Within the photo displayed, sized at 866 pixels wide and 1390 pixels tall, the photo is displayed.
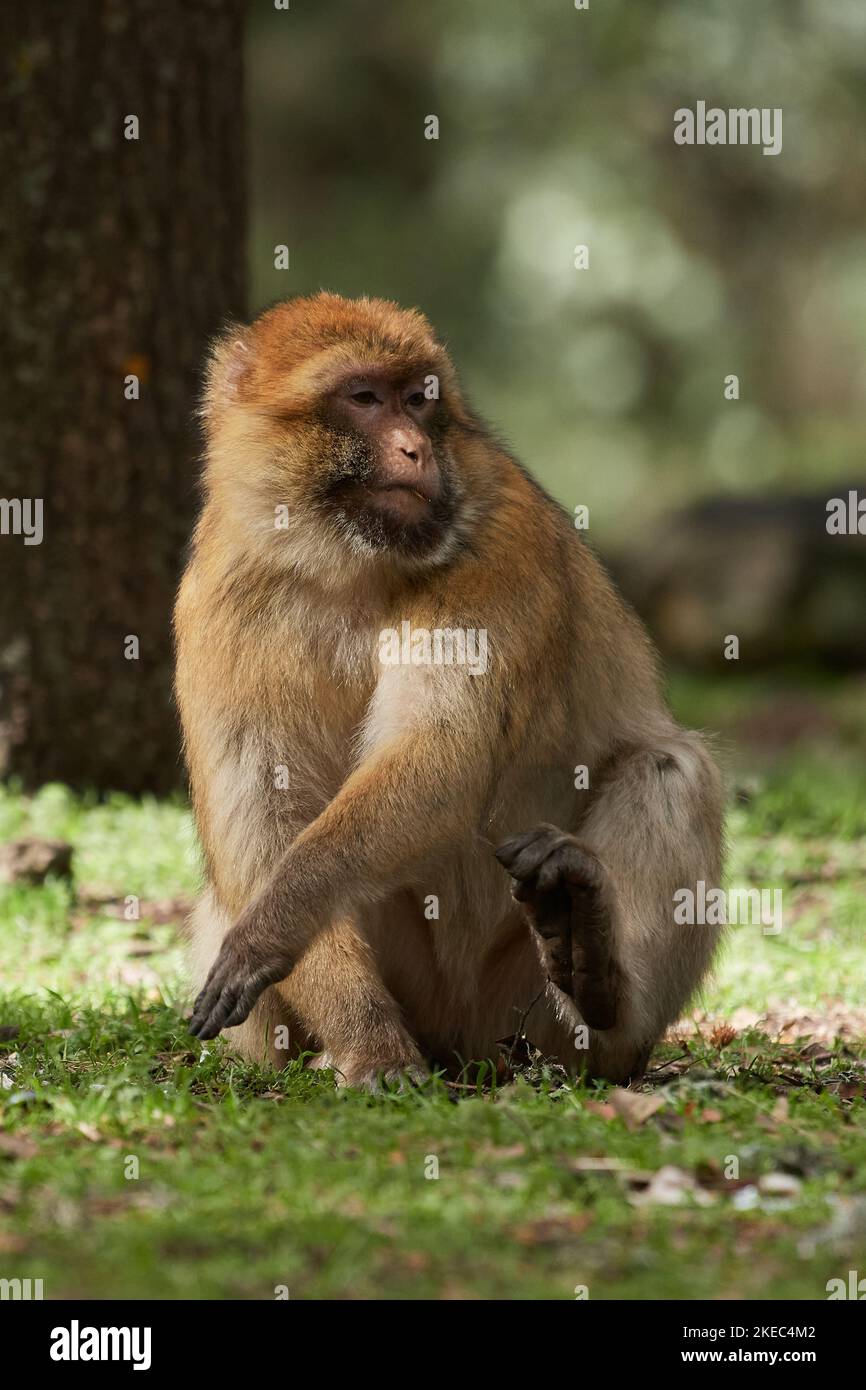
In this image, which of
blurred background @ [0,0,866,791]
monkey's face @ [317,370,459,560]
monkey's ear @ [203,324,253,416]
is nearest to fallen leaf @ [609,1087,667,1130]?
monkey's face @ [317,370,459,560]

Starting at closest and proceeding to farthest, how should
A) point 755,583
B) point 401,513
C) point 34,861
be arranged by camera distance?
point 401,513
point 34,861
point 755,583

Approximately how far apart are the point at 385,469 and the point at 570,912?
1.37 meters

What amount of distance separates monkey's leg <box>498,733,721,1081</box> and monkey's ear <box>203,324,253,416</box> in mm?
1659

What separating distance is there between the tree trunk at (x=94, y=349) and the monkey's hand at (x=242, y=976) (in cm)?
441

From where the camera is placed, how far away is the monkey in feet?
17.0

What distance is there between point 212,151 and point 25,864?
3.94 meters

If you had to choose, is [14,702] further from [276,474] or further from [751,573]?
[751,573]

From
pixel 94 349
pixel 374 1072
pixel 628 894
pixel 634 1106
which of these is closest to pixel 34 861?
pixel 94 349

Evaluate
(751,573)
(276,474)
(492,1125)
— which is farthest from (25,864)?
(751,573)

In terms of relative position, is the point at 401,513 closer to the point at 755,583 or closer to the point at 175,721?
the point at 175,721

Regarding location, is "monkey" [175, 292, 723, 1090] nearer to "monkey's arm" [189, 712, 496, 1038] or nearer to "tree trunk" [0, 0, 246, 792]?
"monkey's arm" [189, 712, 496, 1038]

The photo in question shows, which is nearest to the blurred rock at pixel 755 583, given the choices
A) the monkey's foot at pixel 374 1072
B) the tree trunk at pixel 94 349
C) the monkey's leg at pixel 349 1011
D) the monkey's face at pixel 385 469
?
the tree trunk at pixel 94 349

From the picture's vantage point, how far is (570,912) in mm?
A: 5129

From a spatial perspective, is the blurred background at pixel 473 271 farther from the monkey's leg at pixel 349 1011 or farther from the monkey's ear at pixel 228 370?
the monkey's leg at pixel 349 1011
